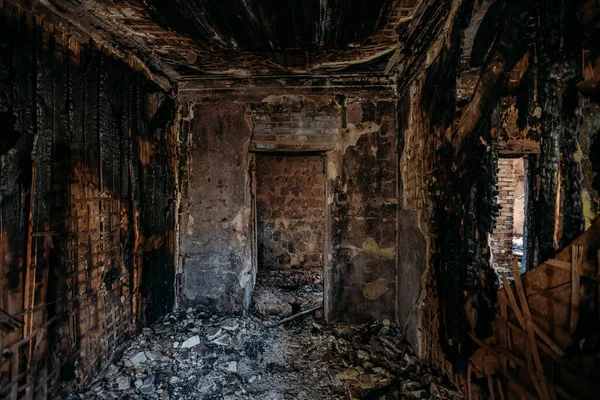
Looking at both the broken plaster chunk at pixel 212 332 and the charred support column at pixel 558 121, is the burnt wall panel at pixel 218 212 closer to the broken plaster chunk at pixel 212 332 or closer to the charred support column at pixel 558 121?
the broken plaster chunk at pixel 212 332

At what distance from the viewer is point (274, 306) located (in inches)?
167

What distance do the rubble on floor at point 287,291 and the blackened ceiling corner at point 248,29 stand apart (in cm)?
328

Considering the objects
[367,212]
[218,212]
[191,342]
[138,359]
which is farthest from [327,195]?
[138,359]

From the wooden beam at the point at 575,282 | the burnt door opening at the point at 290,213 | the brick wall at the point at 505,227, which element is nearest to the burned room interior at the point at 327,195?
the wooden beam at the point at 575,282

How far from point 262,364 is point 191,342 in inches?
33.9

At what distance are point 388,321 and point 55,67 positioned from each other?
4208 mm

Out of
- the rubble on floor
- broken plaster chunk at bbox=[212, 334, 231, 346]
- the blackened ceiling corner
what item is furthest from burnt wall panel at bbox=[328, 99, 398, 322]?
broken plaster chunk at bbox=[212, 334, 231, 346]

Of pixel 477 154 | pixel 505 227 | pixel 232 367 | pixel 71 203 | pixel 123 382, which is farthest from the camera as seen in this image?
pixel 505 227

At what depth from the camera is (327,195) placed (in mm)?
3713

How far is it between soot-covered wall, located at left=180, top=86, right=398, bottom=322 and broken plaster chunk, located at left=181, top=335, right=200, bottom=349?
61 centimetres

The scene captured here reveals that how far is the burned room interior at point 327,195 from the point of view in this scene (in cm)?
135

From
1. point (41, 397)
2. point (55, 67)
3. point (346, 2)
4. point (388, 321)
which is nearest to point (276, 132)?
point (346, 2)

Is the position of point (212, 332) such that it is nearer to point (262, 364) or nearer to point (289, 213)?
point (262, 364)

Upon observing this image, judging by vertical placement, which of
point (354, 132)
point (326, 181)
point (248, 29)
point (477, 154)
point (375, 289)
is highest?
point (248, 29)
